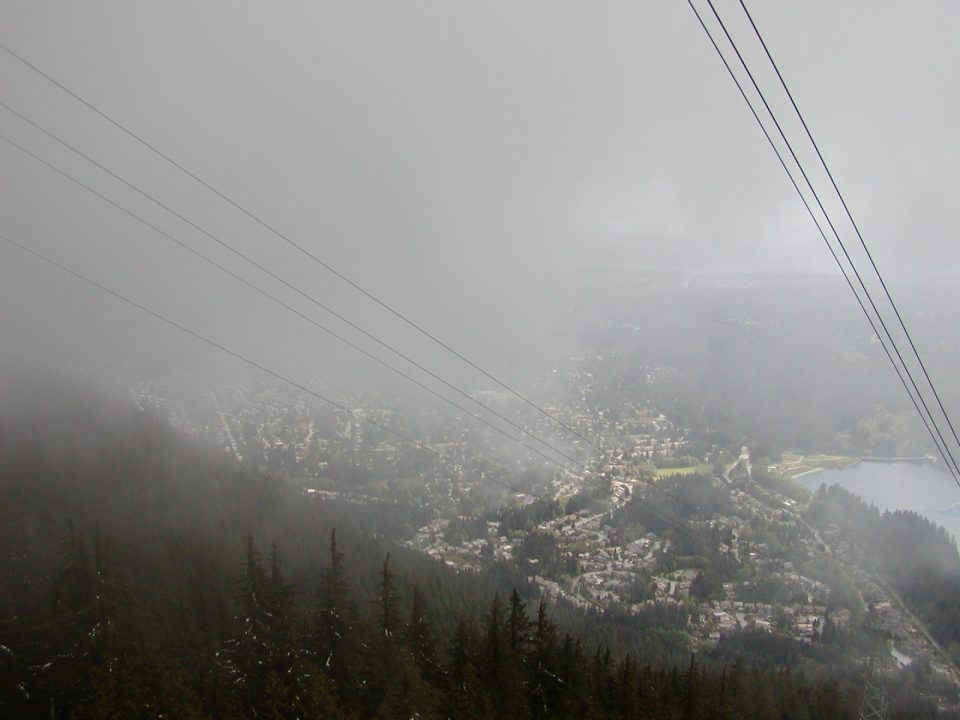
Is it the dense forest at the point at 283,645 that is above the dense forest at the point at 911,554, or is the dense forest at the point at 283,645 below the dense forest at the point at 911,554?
below

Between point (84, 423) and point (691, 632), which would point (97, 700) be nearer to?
point (691, 632)

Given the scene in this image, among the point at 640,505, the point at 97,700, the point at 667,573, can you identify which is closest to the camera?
the point at 97,700

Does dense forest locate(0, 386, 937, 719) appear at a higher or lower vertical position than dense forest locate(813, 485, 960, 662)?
lower

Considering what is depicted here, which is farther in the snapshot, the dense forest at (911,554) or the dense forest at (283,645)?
the dense forest at (911,554)

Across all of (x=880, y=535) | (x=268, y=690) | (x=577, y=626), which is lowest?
(x=577, y=626)

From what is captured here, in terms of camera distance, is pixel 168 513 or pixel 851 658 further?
pixel 168 513

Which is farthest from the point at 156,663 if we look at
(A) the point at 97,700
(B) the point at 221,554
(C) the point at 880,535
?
(C) the point at 880,535

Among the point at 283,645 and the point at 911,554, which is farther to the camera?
the point at 911,554

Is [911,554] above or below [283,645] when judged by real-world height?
above
